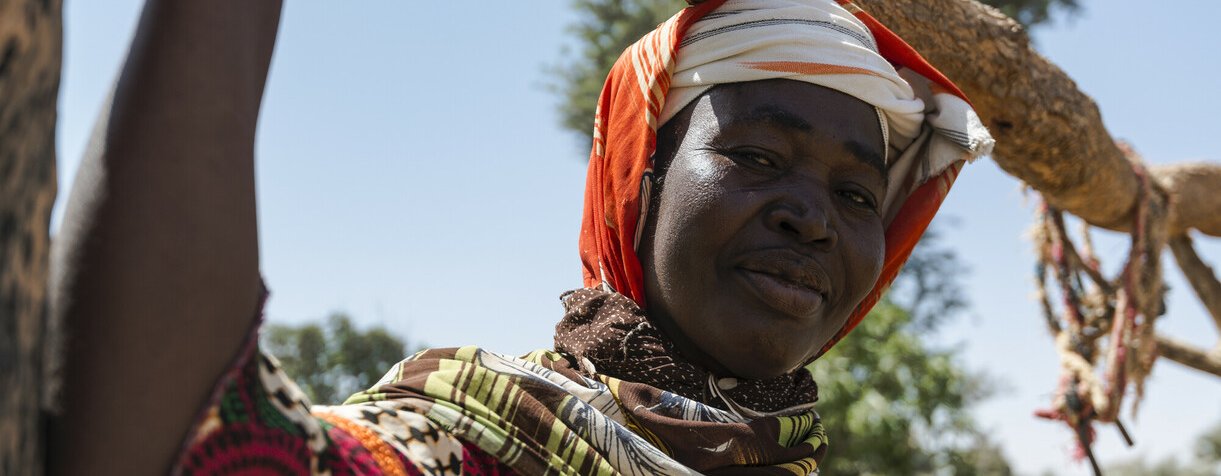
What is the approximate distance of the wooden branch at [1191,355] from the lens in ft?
21.2

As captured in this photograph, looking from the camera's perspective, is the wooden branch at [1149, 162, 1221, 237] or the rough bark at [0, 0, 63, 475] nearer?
the rough bark at [0, 0, 63, 475]

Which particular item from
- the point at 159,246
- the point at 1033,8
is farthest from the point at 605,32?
the point at 159,246

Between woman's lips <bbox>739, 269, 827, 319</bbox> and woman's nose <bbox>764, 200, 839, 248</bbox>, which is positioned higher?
woman's nose <bbox>764, 200, 839, 248</bbox>

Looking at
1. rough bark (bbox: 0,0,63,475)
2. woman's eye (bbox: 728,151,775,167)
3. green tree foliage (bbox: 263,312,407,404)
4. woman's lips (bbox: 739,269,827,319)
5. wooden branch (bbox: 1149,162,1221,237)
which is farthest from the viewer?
green tree foliage (bbox: 263,312,407,404)

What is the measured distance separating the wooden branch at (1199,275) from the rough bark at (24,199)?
6426 millimetres

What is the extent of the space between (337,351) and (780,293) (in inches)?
582

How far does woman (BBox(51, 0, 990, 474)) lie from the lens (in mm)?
→ 1011

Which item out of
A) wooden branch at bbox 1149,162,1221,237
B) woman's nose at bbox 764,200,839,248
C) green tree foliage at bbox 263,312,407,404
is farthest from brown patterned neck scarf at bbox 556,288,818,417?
green tree foliage at bbox 263,312,407,404

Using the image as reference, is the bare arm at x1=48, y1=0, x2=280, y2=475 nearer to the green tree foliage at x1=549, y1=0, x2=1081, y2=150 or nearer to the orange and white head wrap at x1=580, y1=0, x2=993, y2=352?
the orange and white head wrap at x1=580, y1=0, x2=993, y2=352

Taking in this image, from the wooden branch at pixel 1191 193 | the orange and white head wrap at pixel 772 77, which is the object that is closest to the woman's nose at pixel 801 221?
the orange and white head wrap at pixel 772 77

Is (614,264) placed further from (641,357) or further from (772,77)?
(772,77)

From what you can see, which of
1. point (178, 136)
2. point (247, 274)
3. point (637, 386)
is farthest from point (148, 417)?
point (637, 386)

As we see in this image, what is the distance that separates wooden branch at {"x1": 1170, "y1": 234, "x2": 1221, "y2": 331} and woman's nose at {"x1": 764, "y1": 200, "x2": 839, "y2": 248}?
490cm

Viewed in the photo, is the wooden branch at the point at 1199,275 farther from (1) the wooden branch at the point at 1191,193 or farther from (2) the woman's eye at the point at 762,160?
(2) the woman's eye at the point at 762,160
